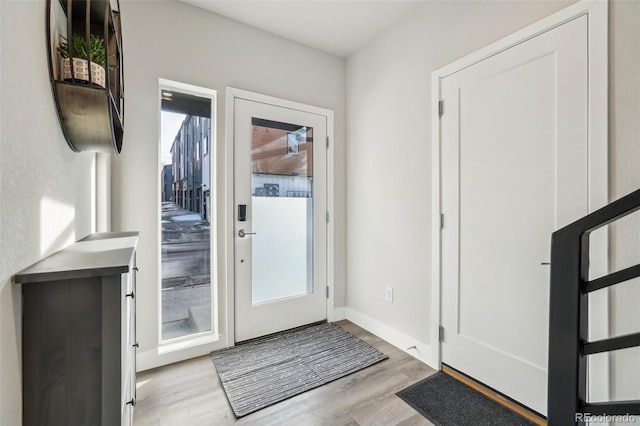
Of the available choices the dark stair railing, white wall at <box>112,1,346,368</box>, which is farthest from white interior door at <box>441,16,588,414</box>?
white wall at <box>112,1,346,368</box>

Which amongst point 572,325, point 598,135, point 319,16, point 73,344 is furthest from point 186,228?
point 598,135

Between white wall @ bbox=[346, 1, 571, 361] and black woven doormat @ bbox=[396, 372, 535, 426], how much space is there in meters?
0.31

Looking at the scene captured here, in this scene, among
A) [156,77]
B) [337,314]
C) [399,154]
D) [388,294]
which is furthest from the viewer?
[337,314]

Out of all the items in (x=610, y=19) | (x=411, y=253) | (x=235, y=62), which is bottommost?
(x=411, y=253)

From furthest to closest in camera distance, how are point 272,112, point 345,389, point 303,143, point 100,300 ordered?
1. point 303,143
2. point 272,112
3. point 345,389
4. point 100,300

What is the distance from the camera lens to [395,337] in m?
2.54

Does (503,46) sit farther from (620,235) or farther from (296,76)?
(296,76)

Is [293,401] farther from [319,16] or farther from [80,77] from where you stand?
[319,16]

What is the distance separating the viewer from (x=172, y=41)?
2.23m

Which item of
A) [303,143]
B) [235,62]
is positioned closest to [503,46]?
[303,143]

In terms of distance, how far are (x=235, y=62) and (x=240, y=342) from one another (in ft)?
8.11

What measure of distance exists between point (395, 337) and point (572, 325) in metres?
1.98

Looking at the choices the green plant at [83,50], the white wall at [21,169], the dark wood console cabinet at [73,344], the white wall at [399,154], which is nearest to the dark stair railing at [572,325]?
the dark wood console cabinet at [73,344]

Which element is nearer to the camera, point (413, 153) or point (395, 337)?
point (413, 153)
